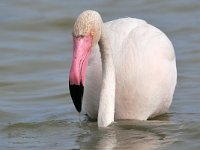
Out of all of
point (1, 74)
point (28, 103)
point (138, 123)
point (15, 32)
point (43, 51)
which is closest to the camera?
point (138, 123)

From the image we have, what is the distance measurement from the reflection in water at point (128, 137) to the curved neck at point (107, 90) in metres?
0.11

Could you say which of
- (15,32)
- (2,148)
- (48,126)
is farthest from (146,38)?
(15,32)

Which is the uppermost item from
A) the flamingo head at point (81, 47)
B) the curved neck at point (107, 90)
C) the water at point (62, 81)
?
the flamingo head at point (81, 47)

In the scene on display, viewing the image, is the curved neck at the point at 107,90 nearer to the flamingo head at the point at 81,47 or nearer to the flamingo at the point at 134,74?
the flamingo at the point at 134,74

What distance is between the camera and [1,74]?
10.9m

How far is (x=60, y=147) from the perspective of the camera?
7.39m

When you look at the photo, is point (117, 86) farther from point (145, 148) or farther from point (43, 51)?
point (43, 51)

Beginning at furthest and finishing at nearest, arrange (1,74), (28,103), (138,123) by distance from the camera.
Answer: (1,74) < (28,103) < (138,123)

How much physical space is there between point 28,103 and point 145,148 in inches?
106

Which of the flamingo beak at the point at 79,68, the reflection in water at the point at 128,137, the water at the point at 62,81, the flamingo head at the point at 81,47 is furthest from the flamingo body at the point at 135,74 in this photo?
the flamingo beak at the point at 79,68

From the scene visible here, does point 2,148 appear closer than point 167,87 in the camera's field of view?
Yes

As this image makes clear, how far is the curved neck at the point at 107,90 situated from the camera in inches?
307

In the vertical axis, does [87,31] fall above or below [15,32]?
above

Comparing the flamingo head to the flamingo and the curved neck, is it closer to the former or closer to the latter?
the curved neck
